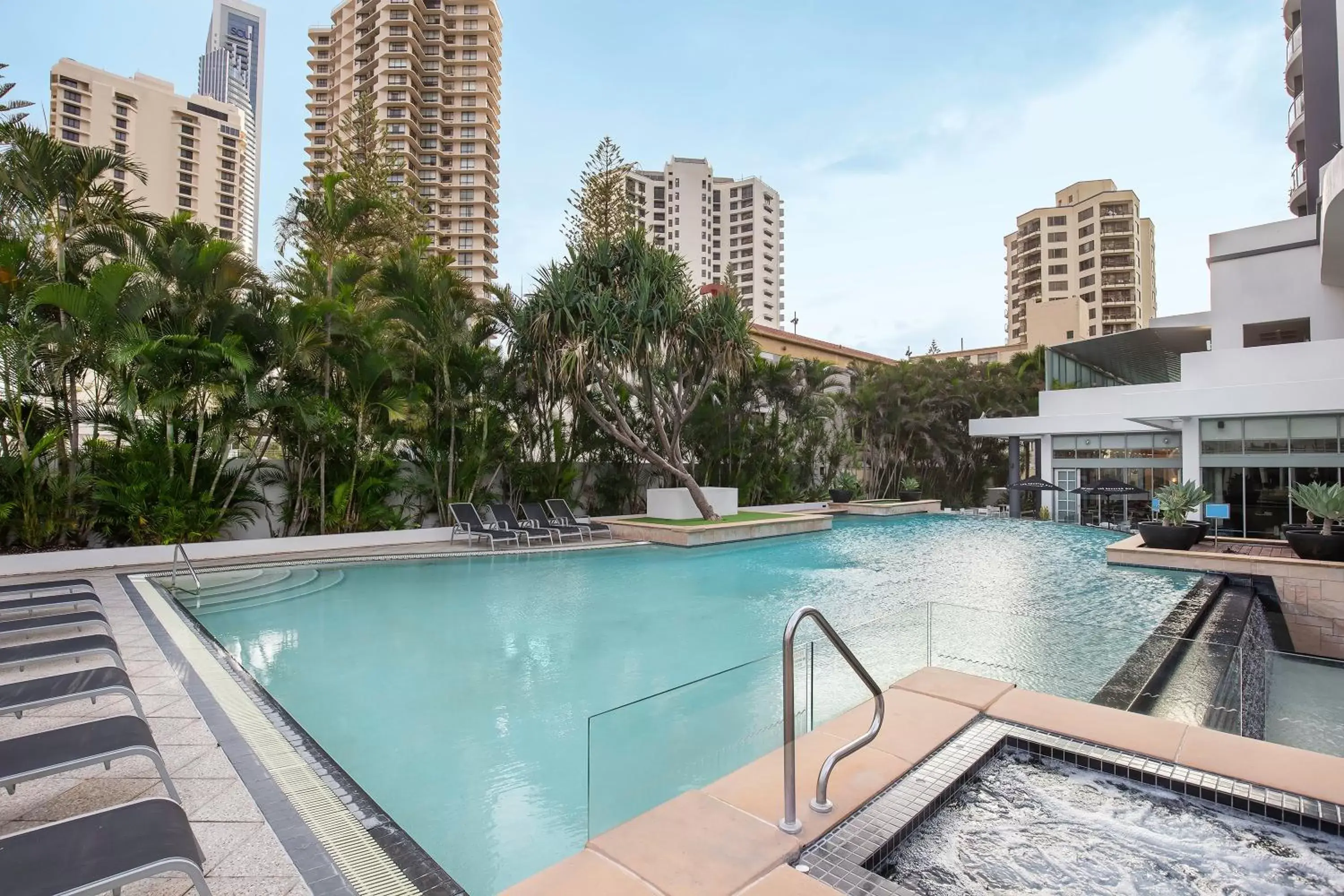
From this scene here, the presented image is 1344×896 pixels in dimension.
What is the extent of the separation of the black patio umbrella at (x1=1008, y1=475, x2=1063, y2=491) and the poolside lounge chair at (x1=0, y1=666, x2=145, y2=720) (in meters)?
20.9

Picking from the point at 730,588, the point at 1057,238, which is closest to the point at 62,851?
the point at 730,588

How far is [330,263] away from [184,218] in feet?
7.27

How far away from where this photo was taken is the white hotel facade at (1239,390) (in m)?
13.3

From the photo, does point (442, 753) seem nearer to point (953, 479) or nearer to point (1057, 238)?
point (953, 479)

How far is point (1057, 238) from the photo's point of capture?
63.8 meters

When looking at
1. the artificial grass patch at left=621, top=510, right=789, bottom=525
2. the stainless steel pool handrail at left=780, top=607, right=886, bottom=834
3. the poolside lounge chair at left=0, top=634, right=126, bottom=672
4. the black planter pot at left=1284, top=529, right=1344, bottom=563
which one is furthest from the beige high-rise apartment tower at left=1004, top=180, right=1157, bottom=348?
the poolside lounge chair at left=0, top=634, right=126, bottom=672

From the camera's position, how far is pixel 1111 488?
17.1 meters

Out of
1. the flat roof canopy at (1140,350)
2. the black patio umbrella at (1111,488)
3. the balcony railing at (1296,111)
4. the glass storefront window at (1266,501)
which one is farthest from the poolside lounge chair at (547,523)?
the balcony railing at (1296,111)

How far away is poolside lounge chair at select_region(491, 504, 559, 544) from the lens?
13.2 meters

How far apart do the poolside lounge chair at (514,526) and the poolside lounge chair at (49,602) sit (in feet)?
23.3

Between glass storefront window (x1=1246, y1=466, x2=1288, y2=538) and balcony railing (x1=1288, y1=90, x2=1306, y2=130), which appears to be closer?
glass storefront window (x1=1246, y1=466, x2=1288, y2=538)

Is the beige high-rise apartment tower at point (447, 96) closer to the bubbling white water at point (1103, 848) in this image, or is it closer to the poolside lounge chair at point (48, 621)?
the poolside lounge chair at point (48, 621)

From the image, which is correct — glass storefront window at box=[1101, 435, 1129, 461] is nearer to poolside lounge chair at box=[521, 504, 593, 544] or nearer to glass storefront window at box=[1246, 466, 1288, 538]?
glass storefront window at box=[1246, 466, 1288, 538]

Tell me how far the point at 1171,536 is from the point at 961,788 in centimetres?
1035
